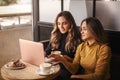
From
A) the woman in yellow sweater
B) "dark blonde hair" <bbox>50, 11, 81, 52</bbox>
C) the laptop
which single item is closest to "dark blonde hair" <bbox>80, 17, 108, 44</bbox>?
the woman in yellow sweater

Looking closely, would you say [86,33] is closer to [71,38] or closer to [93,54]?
[93,54]

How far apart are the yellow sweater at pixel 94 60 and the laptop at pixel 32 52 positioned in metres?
0.34

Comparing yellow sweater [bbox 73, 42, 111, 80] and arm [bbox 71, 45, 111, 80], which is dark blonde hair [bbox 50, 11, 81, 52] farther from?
arm [bbox 71, 45, 111, 80]

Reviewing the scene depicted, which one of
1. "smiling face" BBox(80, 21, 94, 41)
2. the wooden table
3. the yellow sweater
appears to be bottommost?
the wooden table

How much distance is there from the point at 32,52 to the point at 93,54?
1.70 feet

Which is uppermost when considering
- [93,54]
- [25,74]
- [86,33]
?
[86,33]

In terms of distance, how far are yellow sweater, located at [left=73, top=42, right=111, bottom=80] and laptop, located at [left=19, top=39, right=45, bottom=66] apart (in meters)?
0.34

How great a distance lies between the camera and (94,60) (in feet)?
5.95

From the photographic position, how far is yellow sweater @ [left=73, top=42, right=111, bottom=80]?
171 centimetres

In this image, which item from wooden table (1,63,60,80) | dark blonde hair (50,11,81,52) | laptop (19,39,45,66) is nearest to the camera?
wooden table (1,63,60,80)

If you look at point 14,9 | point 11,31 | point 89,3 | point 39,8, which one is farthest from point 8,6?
point 89,3

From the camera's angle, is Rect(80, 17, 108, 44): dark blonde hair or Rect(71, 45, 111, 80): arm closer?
Rect(71, 45, 111, 80): arm

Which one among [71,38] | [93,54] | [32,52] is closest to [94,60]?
[93,54]

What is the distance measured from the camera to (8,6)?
11.6 feet
